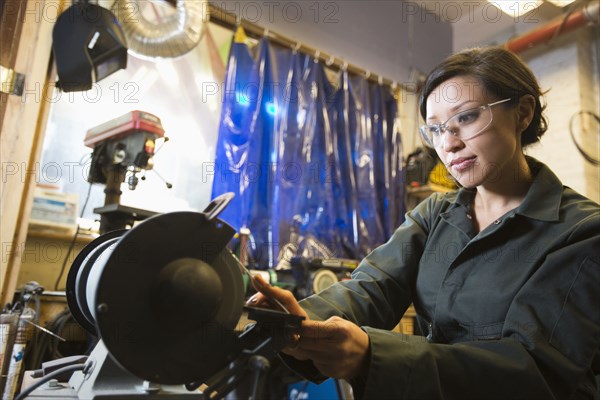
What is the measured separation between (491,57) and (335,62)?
2.34 meters

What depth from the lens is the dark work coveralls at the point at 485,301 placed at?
73cm

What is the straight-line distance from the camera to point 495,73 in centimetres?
108

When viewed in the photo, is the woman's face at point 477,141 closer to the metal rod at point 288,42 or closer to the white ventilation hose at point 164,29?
the white ventilation hose at point 164,29

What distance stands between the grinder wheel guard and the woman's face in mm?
676

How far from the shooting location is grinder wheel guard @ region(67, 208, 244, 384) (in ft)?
1.88

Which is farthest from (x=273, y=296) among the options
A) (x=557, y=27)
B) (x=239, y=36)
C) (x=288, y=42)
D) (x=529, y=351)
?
(x=557, y=27)

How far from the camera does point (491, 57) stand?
1108 millimetres

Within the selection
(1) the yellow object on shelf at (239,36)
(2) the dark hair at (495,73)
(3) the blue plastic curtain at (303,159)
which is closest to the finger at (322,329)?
(2) the dark hair at (495,73)

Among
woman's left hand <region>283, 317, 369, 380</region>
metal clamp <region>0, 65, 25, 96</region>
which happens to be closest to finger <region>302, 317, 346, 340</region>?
woman's left hand <region>283, 317, 369, 380</region>

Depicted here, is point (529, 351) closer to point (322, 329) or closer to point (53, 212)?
point (322, 329)

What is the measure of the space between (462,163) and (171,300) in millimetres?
782

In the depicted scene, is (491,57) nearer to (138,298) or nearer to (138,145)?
(138,298)

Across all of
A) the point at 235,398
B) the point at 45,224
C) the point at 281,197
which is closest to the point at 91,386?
the point at 235,398

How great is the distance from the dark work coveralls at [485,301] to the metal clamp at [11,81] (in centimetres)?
136
